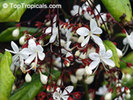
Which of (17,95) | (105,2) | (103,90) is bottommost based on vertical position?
(103,90)

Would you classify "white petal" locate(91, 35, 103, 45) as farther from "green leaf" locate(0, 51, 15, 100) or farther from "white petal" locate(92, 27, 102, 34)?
"green leaf" locate(0, 51, 15, 100)

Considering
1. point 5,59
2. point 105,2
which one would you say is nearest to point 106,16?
point 105,2

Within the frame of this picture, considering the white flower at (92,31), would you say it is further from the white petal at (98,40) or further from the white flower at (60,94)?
the white flower at (60,94)

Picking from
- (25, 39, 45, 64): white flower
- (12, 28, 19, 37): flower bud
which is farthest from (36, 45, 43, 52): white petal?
(12, 28, 19, 37): flower bud

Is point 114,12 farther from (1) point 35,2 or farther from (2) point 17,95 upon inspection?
(2) point 17,95

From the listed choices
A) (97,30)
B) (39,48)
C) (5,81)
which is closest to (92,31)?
(97,30)

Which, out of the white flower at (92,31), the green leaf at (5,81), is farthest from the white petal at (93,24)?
the green leaf at (5,81)

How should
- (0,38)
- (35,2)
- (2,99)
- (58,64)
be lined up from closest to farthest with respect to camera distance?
(2,99) → (35,2) → (0,38) → (58,64)

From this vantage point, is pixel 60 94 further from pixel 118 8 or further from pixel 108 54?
pixel 118 8
